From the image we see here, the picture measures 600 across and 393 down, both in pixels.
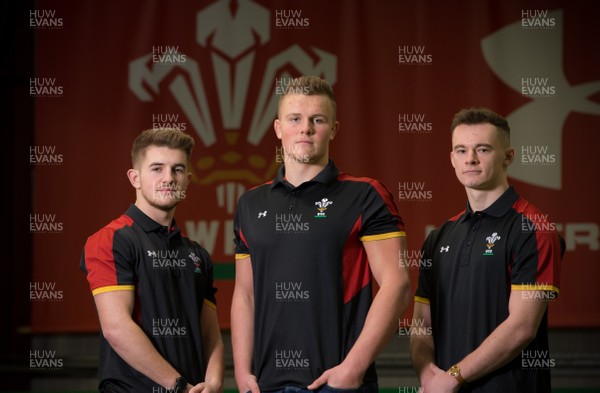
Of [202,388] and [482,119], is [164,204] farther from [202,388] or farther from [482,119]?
[482,119]

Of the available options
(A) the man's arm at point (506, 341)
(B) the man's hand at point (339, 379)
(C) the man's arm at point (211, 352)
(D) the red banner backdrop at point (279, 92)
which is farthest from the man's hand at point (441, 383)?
(D) the red banner backdrop at point (279, 92)

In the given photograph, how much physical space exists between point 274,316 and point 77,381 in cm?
304

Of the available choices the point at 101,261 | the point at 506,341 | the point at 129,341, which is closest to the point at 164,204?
the point at 101,261

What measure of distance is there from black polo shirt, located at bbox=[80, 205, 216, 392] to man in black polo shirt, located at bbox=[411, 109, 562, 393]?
78cm

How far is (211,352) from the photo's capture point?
2.87 meters

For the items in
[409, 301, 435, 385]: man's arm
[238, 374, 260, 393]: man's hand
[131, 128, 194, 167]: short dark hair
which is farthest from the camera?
[131, 128, 194, 167]: short dark hair

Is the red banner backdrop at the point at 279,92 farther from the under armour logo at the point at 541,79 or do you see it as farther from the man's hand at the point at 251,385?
the man's hand at the point at 251,385

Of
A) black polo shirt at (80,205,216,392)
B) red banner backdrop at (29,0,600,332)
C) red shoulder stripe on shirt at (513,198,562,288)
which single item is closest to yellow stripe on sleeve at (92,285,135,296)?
black polo shirt at (80,205,216,392)

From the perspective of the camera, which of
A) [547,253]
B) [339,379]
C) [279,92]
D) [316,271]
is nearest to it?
[339,379]

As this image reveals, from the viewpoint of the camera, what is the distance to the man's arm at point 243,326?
2.68 m

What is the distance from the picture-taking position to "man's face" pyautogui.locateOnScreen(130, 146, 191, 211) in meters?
2.85

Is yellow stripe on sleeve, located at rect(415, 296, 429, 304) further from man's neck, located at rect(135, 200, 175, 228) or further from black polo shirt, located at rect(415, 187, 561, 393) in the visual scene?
man's neck, located at rect(135, 200, 175, 228)

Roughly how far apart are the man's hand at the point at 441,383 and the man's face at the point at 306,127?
793mm

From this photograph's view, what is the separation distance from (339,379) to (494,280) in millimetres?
641
